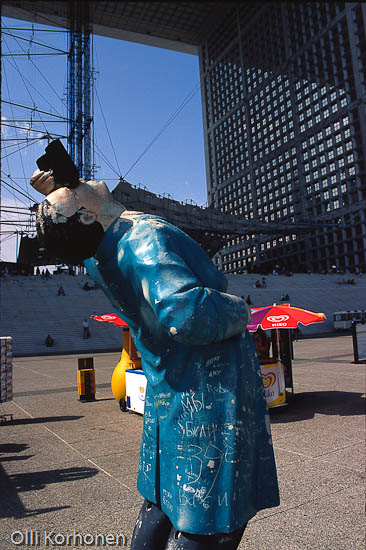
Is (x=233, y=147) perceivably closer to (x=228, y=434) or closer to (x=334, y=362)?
(x=334, y=362)

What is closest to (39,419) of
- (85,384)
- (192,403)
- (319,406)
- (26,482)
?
(85,384)

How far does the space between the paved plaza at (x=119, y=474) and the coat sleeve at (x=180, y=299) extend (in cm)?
228

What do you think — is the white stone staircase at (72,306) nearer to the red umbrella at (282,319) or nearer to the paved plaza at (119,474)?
the paved plaza at (119,474)

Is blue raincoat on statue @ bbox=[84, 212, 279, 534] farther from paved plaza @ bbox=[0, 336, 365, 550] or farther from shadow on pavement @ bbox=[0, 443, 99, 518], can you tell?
shadow on pavement @ bbox=[0, 443, 99, 518]

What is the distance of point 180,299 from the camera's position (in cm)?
130

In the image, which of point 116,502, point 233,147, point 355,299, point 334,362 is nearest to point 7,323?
point 334,362

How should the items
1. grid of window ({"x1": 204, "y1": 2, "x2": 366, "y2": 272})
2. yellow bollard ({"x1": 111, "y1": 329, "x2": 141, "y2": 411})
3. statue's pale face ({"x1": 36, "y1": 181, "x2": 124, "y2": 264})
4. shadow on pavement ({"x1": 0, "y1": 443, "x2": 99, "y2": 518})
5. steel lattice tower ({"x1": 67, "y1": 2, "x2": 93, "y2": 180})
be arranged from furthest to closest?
1. grid of window ({"x1": 204, "y1": 2, "x2": 366, "y2": 272})
2. steel lattice tower ({"x1": 67, "y1": 2, "x2": 93, "y2": 180})
3. yellow bollard ({"x1": 111, "y1": 329, "x2": 141, "y2": 411})
4. shadow on pavement ({"x1": 0, "y1": 443, "x2": 99, "y2": 518})
5. statue's pale face ({"x1": 36, "y1": 181, "x2": 124, "y2": 264})

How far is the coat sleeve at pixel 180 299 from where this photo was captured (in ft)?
4.24

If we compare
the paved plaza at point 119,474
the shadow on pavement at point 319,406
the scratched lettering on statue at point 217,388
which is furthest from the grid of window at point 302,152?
the scratched lettering on statue at point 217,388

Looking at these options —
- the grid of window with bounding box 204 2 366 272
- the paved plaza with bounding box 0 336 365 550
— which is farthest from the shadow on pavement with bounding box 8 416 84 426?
the grid of window with bounding box 204 2 366 272

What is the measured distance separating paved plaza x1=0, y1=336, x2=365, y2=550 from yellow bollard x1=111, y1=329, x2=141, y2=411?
29 cm

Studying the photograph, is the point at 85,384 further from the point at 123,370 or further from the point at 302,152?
the point at 302,152

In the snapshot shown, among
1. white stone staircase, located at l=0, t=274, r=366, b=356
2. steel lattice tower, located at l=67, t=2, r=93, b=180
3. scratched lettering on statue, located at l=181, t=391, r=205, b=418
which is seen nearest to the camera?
scratched lettering on statue, located at l=181, t=391, r=205, b=418

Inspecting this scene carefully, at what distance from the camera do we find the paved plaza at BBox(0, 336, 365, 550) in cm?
302
